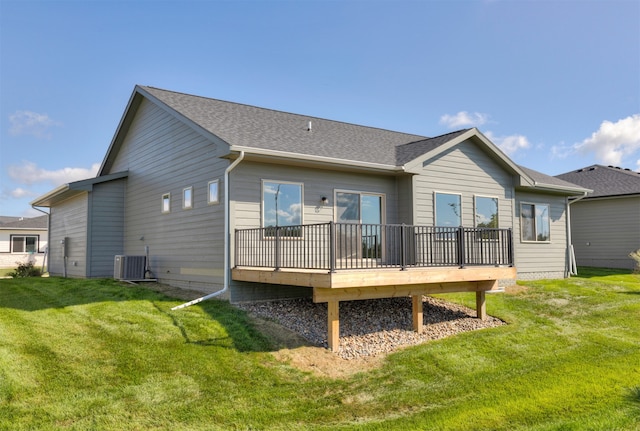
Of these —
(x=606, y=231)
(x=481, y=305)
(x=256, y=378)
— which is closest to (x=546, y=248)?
(x=606, y=231)

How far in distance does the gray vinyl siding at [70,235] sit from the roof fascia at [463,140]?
401 inches

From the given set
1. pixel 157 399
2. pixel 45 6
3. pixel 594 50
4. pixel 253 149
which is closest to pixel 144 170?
pixel 45 6

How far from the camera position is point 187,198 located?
1176 centimetres

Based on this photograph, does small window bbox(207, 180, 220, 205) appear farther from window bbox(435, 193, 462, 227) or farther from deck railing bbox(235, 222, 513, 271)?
window bbox(435, 193, 462, 227)

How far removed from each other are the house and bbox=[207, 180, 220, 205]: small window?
5cm

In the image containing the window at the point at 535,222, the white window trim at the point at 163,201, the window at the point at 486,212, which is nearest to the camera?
the white window trim at the point at 163,201

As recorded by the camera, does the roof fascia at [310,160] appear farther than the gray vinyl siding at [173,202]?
No

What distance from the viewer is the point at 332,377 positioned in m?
6.93

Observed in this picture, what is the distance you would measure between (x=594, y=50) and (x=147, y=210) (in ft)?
50.6

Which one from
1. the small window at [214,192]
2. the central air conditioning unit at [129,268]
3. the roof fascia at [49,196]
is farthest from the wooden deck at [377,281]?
the roof fascia at [49,196]

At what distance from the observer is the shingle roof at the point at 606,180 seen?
63.9 feet

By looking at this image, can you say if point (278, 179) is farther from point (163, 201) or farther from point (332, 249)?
point (163, 201)

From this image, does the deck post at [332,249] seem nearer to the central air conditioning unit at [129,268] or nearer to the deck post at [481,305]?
the deck post at [481,305]

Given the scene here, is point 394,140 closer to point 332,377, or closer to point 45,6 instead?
point 332,377
